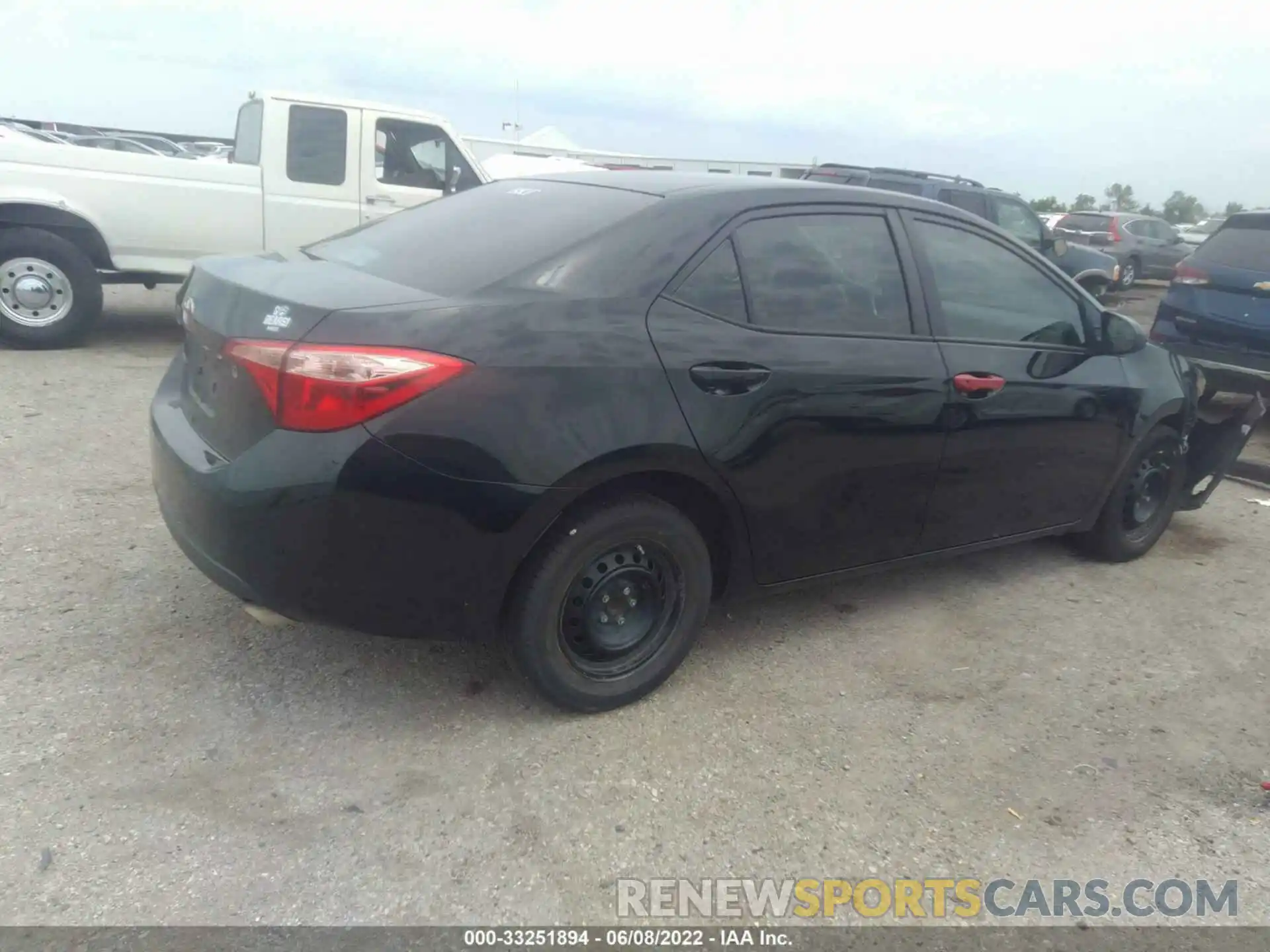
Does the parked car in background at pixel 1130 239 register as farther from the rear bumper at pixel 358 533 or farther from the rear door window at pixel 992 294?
the rear bumper at pixel 358 533

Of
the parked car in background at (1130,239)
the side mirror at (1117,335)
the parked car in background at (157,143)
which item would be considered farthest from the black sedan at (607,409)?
the parked car in background at (1130,239)

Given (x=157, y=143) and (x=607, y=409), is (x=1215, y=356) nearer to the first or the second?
(x=607, y=409)

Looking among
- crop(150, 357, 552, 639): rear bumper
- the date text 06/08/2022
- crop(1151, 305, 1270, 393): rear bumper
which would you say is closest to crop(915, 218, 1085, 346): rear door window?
crop(150, 357, 552, 639): rear bumper

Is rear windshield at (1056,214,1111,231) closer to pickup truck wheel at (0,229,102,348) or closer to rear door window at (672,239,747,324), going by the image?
pickup truck wheel at (0,229,102,348)

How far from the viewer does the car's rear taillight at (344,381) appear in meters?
2.61

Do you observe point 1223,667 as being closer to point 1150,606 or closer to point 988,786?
point 1150,606

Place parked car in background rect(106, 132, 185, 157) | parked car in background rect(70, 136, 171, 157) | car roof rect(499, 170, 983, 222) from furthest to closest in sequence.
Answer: parked car in background rect(106, 132, 185, 157)
parked car in background rect(70, 136, 171, 157)
car roof rect(499, 170, 983, 222)

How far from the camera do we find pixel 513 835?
264cm

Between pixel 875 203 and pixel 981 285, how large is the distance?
1.94ft

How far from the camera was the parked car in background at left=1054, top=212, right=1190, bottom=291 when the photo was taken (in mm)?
19875

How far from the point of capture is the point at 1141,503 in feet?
15.9

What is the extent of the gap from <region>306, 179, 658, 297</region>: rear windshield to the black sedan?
2 centimetres

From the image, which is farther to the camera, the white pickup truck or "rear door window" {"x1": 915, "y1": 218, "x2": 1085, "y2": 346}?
the white pickup truck

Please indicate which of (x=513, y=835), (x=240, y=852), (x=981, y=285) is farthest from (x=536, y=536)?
(x=981, y=285)
